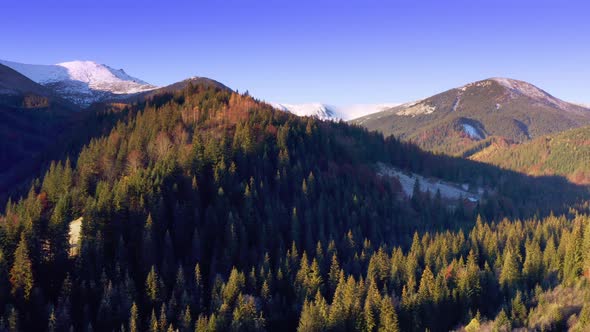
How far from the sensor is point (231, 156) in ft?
371

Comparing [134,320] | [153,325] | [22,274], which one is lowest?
[153,325]

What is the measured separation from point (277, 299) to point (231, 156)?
144 feet

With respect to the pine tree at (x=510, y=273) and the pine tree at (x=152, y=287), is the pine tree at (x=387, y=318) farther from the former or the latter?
the pine tree at (x=152, y=287)

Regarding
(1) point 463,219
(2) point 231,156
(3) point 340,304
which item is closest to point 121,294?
(3) point 340,304

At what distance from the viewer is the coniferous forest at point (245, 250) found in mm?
69375

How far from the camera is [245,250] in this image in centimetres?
9081

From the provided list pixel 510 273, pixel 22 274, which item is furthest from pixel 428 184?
pixel 22 274

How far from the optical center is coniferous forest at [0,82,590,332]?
6938cm

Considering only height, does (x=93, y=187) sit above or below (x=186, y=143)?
below

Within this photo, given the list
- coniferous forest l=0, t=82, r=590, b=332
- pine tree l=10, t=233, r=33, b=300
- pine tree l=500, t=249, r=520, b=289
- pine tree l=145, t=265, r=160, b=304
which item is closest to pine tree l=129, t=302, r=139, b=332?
coniferous forest l=0, t=82, r=590, b=332

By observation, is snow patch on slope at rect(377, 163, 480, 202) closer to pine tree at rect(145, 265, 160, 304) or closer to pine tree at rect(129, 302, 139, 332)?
pine tree at rect(145, 265, 160, 304)

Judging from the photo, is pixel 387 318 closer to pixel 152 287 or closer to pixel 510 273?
pixel 510 273

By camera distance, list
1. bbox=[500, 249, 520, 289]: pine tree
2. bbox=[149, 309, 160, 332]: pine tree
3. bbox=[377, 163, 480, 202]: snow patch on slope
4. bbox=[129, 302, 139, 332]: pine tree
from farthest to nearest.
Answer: bbox=[377, 163, 480, 202]: snow patch on slope
bbox=[500, 249, 520, 289]: pine tree
bbox=[129, 302, 139, 332]: pine tree
bbox=[149, 309, 160, 332]: pine tree

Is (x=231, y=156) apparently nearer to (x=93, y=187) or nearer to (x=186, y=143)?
(x=186, y=143)
